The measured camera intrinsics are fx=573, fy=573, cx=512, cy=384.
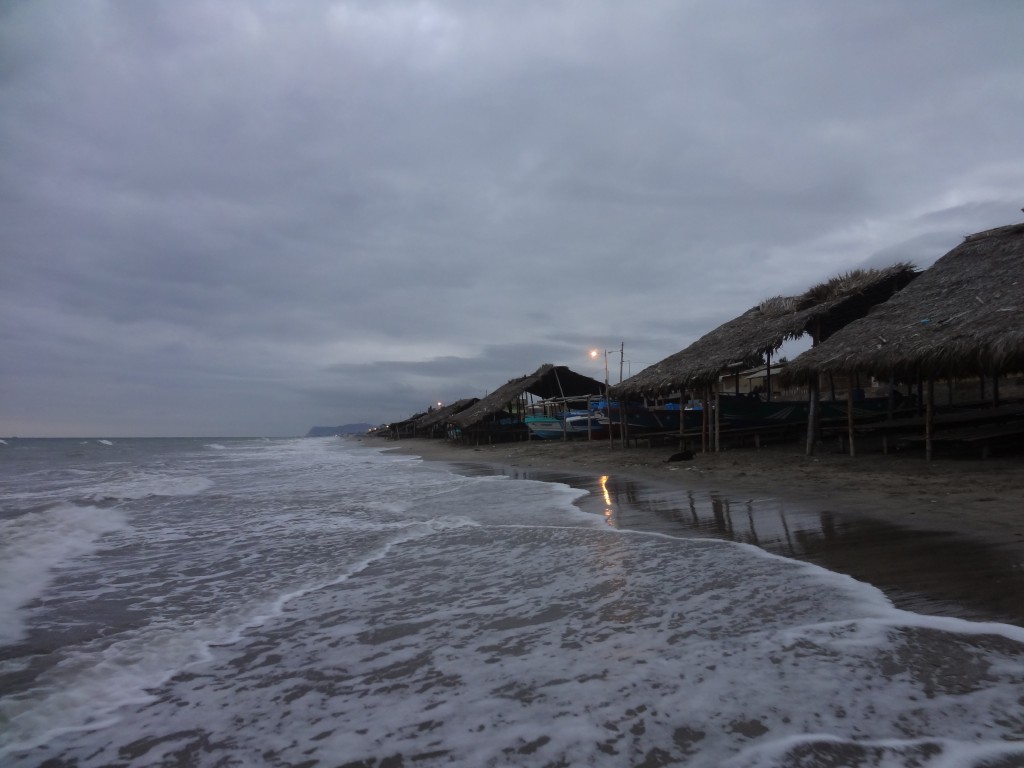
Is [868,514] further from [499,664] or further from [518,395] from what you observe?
[518,395]

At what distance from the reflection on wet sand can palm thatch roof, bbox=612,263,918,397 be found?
661cm

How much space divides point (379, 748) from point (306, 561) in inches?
155

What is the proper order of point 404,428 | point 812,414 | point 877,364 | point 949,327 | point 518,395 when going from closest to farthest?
point 949,327
point 877,364
point 812,414
point 518,395
point 404,428

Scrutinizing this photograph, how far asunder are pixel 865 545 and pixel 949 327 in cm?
704

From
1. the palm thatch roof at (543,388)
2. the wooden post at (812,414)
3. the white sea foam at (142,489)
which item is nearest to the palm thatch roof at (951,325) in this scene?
the wooden post at (812,414)

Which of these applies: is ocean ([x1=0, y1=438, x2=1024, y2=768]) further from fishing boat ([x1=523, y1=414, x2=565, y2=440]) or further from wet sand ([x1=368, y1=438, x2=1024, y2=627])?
fishing boat ([x1=523, y1=414, x2=565, y2=440])

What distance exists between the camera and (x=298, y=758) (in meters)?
2.39

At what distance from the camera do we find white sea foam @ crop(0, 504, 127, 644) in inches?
A: 191

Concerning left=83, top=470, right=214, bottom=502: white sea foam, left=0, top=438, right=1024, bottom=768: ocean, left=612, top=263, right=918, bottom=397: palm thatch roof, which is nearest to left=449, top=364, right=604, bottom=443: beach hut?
left=612, top=263, right=918, bottom=397: palm thatch roof

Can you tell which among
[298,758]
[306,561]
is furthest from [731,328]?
[298,758]

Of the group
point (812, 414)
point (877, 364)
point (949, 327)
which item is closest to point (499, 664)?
point (877, 364)

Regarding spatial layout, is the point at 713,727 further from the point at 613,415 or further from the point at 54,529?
the point at 613,415

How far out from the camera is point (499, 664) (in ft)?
10.3

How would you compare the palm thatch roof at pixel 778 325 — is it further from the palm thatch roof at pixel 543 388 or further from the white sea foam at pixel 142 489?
the white sea foam at pixel 142 489
